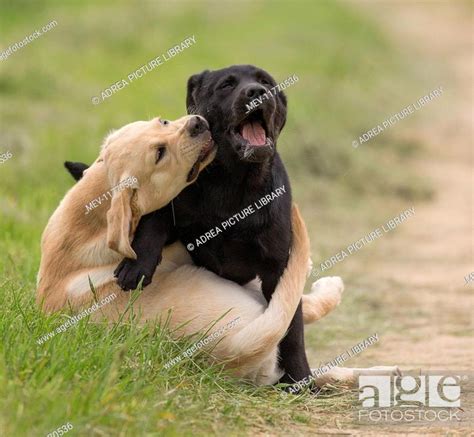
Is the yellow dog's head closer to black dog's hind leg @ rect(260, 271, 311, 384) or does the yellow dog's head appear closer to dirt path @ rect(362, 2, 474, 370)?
black dog's hind leg @ rect(260, 271, 311, 384)

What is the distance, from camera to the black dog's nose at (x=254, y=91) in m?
5.42

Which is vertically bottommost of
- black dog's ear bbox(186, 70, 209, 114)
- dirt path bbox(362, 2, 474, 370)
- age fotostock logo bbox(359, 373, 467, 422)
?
dirt path bbox(362, 2, 474, 370)

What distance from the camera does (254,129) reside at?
219 inches

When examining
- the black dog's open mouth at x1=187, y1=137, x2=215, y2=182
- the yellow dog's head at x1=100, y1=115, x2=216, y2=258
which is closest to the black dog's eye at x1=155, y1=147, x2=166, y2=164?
the yellow dog's head at x1=100, y1=115, x2=216, y2=258

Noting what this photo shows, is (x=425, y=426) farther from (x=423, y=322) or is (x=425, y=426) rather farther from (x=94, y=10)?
(x=94, y=10)

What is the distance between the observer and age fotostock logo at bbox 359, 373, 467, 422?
5.41 m

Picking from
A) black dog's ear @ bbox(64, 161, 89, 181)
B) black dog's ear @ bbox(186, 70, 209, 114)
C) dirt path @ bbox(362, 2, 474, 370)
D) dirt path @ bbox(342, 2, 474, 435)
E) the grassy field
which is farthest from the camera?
dirt path @ bbox(362, 2, 474, 370)

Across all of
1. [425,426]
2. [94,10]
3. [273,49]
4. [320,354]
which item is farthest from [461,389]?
[94,10]

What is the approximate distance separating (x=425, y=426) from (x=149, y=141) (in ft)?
6.16

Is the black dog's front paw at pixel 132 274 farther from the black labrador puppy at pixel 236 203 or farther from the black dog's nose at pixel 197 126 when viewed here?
the black dog's nose at pixel 197 126

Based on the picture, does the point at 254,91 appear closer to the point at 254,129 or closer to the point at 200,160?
the point at 254,129

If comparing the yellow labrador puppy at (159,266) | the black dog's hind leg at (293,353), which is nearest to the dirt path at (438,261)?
the black dog's hind leg at (293,353)

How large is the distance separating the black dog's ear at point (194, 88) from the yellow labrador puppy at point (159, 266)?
0.33m

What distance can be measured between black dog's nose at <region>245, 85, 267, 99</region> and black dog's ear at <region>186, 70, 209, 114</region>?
46 cm
